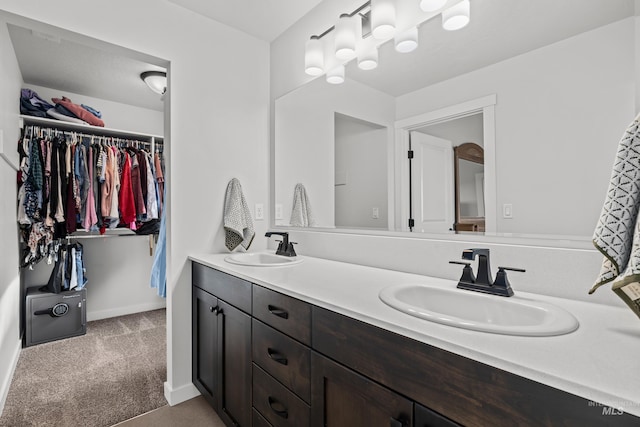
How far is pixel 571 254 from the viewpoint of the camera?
3.40 feet

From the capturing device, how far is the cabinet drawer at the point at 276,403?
1131mm

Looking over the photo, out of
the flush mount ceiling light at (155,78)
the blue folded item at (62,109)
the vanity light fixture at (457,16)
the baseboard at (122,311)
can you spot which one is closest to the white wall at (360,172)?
the vanity light fixture at (457,16)

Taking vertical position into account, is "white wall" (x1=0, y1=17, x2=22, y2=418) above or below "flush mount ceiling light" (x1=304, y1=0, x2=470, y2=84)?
below

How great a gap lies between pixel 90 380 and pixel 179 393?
73cm

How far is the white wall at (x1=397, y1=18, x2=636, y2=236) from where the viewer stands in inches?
37.7

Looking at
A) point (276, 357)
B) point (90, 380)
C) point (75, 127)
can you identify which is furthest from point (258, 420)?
point (75, 127)

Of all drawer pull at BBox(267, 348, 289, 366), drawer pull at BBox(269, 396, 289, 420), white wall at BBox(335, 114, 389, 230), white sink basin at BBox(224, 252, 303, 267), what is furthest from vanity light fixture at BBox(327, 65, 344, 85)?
drawer pull at BBox(269, 396, 289, 420)

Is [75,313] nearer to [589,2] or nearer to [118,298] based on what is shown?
[118,298]

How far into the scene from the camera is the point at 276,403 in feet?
4.13

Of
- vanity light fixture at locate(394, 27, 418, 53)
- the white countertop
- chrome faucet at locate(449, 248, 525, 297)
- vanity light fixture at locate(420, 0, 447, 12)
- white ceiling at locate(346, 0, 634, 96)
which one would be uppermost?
vanity light fixture at locate(420, 0, 447, 12)

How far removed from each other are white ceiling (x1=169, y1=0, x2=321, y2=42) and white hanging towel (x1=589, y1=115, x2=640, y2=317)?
72.1 inches

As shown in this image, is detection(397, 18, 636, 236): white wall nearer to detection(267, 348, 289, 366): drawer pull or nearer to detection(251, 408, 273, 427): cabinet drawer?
detection(267, 348, 289, 366): drawer pull

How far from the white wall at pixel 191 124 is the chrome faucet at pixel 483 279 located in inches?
60.1

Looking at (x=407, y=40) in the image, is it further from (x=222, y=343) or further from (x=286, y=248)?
(x=222, y=343)
